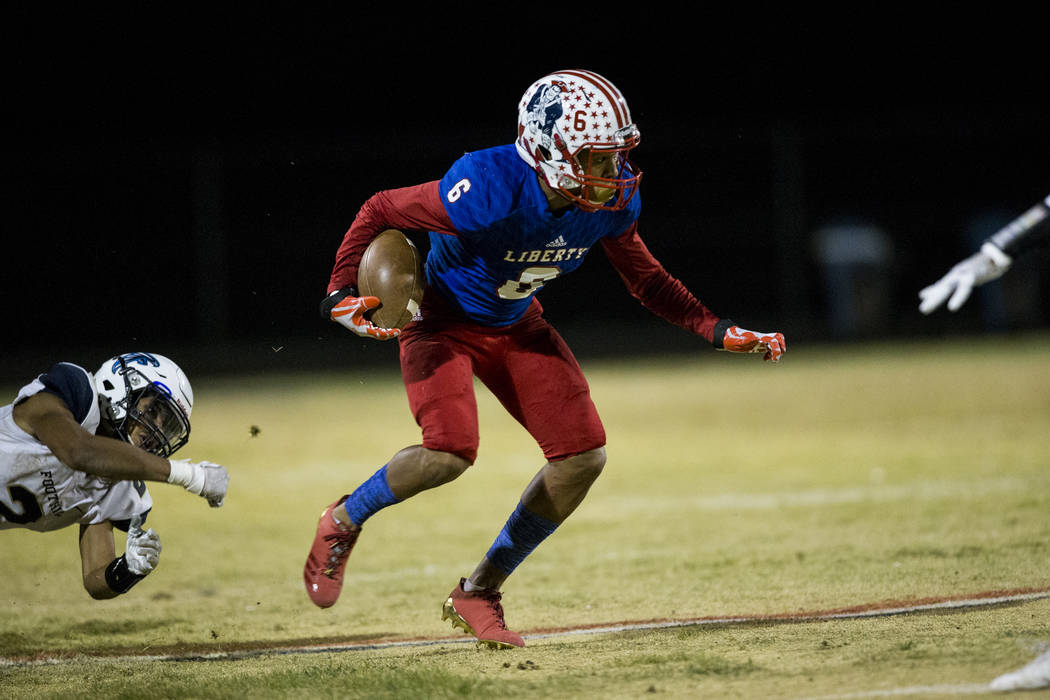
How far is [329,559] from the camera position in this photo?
5246 mm

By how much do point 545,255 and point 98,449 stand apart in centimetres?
197

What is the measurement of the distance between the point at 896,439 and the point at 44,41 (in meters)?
17.3

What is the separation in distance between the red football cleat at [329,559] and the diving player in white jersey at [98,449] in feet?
1.92

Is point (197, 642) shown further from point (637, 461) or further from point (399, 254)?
point (637, 461)

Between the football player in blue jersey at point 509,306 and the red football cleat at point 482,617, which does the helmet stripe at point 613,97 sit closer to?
the football player in blue jersey at point 509,306

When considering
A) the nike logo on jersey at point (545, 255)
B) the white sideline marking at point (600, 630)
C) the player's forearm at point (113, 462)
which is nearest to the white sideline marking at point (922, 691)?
the white sideline marking at point (600, 630)

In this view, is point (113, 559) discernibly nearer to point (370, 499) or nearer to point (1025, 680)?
point (370, 499)

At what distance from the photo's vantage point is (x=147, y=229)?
20.2m

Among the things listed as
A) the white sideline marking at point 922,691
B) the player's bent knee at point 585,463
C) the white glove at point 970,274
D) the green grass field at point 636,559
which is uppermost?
the white glove at point 970,274

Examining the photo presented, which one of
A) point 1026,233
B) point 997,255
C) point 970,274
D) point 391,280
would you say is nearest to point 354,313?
point 391,280

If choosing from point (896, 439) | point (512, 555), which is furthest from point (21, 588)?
point (896, 439)

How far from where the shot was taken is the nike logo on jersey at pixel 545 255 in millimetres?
5160

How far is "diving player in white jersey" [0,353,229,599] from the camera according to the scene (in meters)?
4.74

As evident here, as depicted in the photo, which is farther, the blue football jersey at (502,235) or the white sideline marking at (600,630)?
the white sideline marking at (600,630)
